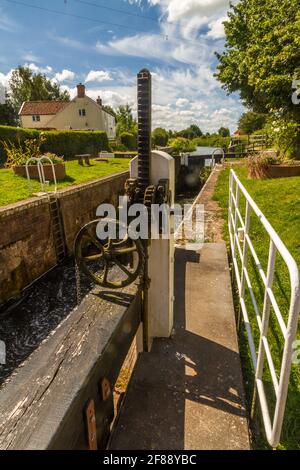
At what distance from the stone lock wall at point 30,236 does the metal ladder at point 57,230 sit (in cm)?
19

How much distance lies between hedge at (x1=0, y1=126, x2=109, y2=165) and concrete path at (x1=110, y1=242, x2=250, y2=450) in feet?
60.1

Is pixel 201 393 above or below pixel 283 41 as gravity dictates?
below

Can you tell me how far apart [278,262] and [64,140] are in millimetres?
24658

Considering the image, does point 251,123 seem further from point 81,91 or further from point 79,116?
point 79,116

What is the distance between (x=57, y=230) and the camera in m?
10.6

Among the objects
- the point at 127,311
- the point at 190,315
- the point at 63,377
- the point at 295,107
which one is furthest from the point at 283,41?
the point at 63,377

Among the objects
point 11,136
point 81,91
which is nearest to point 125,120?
point 81,91

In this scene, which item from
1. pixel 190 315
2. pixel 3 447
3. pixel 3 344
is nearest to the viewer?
pixel 3 447

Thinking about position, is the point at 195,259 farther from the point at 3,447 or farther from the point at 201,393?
the point at 3,447

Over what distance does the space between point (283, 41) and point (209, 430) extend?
11573 mm

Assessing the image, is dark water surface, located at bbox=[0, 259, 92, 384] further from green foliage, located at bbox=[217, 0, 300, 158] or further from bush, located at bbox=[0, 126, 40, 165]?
bush, located at bbox=[0, 126, 40, 165]

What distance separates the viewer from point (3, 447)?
100cm

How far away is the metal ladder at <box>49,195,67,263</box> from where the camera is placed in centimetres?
1023
